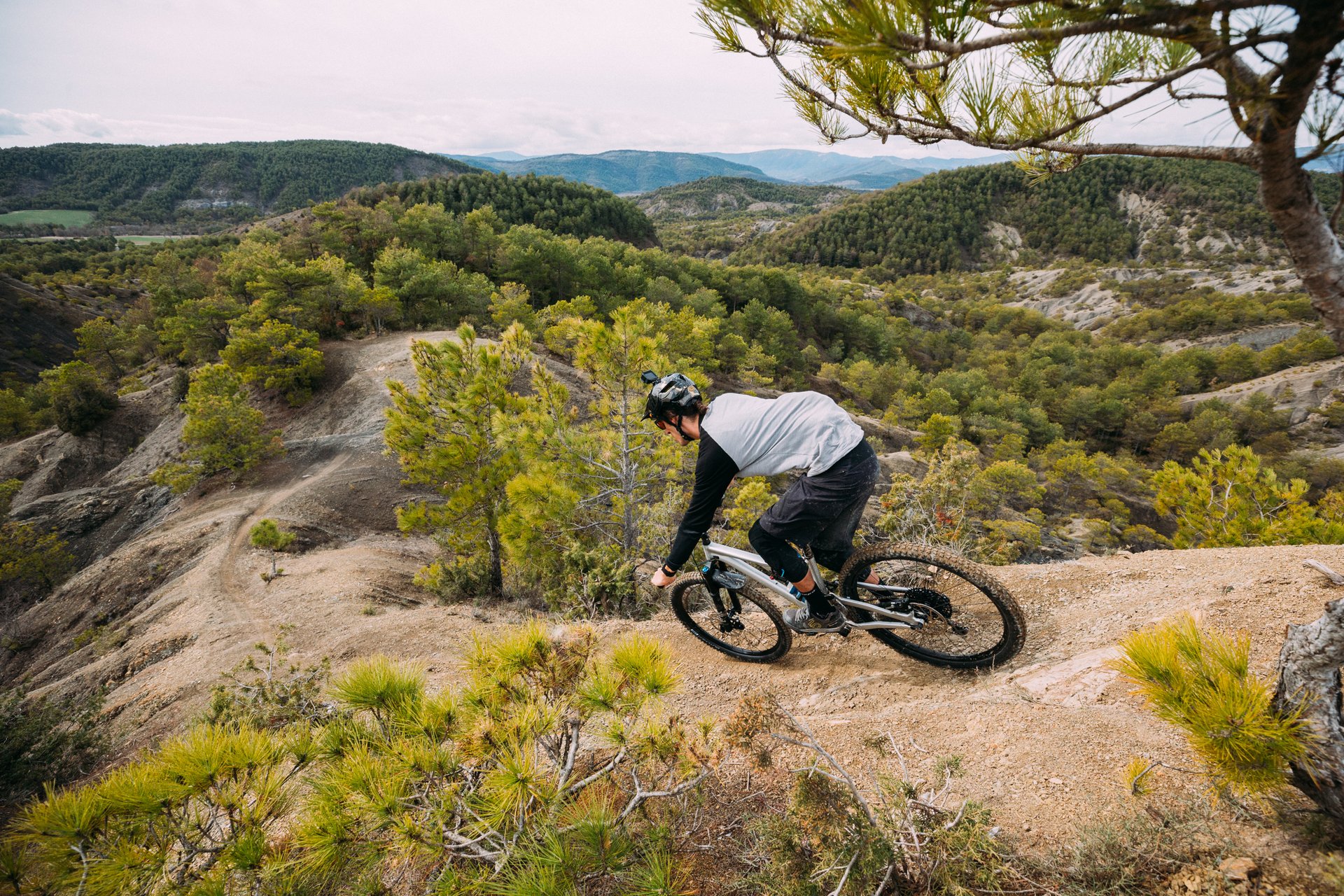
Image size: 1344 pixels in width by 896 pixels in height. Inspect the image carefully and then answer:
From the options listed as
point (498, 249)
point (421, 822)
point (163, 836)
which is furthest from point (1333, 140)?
point (498, 249)

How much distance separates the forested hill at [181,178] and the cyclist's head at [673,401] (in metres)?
157

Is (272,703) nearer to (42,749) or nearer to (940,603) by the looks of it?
(42,749)

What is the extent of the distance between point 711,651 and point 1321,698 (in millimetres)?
3538

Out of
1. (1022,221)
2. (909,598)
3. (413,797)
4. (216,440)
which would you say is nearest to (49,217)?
(216,440)

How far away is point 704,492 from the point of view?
311cm

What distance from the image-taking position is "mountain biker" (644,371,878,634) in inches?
120

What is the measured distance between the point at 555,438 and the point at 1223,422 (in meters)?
58.0

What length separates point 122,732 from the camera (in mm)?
6223

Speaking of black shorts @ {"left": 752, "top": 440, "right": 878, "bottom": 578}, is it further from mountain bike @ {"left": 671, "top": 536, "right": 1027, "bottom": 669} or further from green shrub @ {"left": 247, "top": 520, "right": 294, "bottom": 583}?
green shrub @ {"left": 247, "top": 520, "right": 294, "bottom": 583}

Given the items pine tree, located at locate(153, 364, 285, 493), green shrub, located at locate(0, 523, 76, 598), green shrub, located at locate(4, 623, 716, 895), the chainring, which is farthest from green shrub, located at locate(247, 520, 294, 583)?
the chainring

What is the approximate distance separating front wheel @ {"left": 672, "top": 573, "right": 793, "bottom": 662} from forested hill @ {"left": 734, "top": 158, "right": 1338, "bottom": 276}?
116 m

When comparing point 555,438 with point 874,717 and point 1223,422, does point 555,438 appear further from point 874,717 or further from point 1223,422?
point 1223,422

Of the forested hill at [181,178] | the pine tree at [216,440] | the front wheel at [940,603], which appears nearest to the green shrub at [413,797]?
the front wheel at [940,603]

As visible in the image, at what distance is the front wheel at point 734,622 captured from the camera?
4086 millimetres
